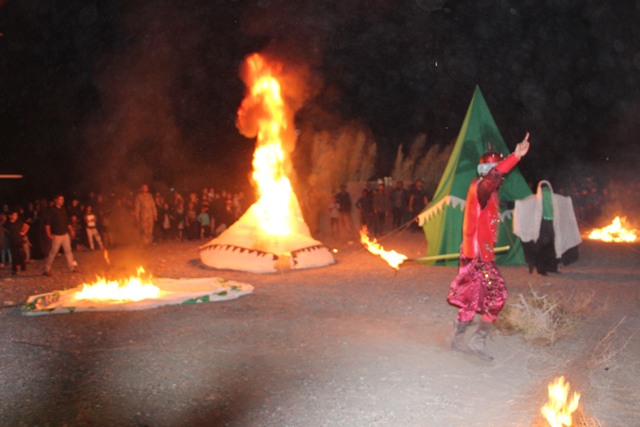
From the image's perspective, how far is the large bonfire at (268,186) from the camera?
1244cm

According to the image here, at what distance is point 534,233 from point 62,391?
875 centimetres

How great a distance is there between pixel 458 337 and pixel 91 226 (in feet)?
40.0

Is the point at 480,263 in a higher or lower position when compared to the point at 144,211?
lower

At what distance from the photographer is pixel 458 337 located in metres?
6.13

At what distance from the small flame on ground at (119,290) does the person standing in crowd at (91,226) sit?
689cm

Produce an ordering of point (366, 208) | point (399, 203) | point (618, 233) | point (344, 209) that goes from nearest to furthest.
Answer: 1. point (618, 233)
2. point (344, 209)
3. point (366, 208)
4. point (399, 203)

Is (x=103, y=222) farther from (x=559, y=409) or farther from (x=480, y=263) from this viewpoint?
(x=559, y=409)

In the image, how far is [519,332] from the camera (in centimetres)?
669

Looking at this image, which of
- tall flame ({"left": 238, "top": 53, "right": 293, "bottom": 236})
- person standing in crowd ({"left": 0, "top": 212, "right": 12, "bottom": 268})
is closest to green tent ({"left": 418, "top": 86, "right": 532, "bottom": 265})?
tall flame ({"left": 238, "top": 53, "right": 293, "bottom": 236})

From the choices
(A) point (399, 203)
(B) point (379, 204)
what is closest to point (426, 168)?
(A) point (399, 203)

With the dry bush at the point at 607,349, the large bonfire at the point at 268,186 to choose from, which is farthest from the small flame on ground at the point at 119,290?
the dry bush at the point at 607,349

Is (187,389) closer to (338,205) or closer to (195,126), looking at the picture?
(338,205)

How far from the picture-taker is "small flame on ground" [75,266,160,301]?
8.95 metres

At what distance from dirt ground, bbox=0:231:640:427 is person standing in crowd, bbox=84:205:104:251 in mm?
6132
